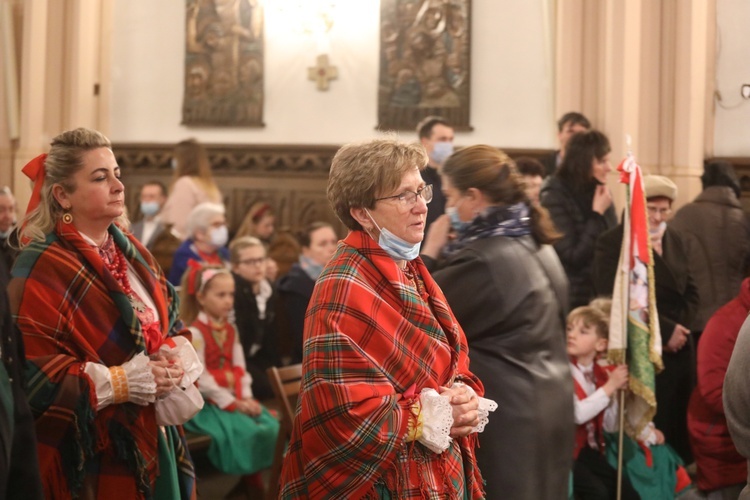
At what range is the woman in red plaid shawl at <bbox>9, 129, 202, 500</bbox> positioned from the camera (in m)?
3.15

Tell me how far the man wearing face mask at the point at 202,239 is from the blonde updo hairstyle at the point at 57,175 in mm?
3327

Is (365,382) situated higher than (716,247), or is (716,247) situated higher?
(716,247)

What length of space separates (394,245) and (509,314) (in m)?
0.68

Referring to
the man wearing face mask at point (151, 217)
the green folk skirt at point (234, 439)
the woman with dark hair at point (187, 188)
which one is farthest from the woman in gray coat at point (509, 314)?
the man wearing face mask at point (151, 217)

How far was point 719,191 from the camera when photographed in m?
6.73

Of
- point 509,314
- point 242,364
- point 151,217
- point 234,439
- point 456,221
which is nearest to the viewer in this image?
point 509,314

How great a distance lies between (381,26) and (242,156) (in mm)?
1819

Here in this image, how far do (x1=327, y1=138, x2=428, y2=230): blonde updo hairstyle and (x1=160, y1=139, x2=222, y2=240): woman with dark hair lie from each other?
4967mm

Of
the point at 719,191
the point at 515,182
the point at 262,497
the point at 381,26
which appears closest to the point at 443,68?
the point at 381,26

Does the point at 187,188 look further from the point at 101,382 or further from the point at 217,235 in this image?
the point at 101,382

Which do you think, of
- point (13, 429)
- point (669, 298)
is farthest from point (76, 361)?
point (669, 298)

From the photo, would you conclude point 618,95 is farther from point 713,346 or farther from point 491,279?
point 491,279

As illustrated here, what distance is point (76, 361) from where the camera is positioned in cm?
318

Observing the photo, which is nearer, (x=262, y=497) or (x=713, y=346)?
(x=713, y=346)
